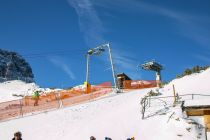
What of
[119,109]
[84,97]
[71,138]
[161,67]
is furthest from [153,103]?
[161,67]

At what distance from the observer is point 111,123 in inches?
1015

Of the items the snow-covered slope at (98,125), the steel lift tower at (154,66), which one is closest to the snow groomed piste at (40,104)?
the snow-covered slope at (98,125)

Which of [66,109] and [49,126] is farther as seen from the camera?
[66,109]

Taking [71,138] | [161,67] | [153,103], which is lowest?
[71,138]

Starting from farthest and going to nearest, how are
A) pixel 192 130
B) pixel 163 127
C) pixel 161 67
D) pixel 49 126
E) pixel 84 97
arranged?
pixel 161 67 < pixel 84 97 < pixel 49 126 < pixel 163 127 < pixel 192 130

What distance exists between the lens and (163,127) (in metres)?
22.6

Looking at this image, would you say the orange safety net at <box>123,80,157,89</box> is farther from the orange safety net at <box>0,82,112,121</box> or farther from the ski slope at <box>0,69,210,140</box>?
the ski slope at <box>0,69,210,140</box>

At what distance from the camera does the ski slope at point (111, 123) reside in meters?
22.1

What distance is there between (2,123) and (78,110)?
5486mm

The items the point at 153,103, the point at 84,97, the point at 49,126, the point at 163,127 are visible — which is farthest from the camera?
the point at 84,97

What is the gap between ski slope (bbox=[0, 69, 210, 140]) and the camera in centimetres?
2214

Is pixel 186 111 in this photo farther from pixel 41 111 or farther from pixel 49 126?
pixel 41 111

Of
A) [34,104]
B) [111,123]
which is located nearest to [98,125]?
[111,123]

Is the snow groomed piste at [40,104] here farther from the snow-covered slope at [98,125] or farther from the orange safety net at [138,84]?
the orange safety net at [138,84]
